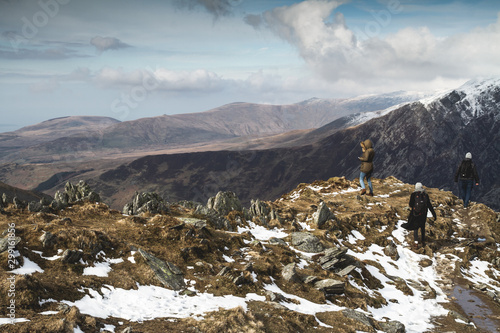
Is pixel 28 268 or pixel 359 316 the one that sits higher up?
pixel 28 268

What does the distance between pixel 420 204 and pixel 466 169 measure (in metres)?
9.22

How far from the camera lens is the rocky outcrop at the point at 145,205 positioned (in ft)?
71.6

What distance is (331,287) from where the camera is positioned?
1541 centimetres

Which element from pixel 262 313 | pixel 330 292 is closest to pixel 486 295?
pixel 330 292

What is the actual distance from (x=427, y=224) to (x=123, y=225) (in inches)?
922

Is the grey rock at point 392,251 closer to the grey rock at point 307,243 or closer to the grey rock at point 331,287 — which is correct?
the grey rock at point 307,243

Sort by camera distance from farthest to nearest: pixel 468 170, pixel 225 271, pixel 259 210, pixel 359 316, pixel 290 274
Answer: pixel 468 170 < pixel 259 210 < pixel 290 274 < pixel 225 271 < pixel 359 316

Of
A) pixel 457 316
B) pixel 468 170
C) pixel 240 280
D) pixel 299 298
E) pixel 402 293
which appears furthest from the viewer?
pixel 468 170

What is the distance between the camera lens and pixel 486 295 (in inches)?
717

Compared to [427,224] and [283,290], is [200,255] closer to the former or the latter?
[283,290]

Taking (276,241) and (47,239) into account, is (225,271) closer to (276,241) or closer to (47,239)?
(276,241)

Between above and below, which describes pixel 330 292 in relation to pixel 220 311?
below

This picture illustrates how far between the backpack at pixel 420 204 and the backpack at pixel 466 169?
8558 mm

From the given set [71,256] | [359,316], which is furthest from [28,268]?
[359,316]
